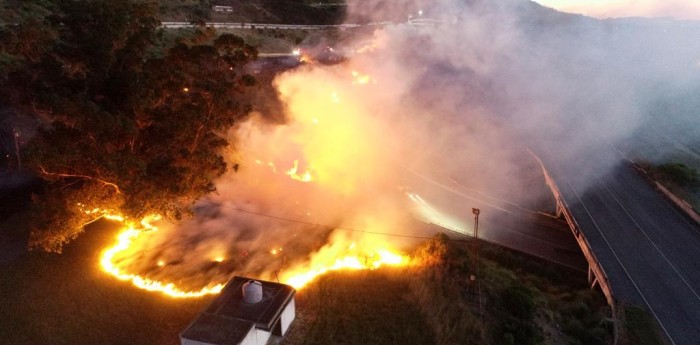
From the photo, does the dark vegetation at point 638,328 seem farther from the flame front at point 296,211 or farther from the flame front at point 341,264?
the flame front at point 296,211

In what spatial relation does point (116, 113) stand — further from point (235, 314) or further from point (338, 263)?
point (338, 263)

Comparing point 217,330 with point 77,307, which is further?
point 77,307

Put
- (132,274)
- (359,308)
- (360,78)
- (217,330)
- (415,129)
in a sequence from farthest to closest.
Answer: (360,78) → (415,129) → (132,274) → (359,308) → (217,330)

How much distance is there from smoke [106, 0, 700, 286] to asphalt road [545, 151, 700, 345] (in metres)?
2.86

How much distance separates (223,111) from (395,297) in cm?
1610

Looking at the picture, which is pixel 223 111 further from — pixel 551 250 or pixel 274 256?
pixel 551 250

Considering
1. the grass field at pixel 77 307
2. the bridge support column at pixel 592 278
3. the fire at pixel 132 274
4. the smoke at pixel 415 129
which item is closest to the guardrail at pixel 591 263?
the bridge support column at pixel 592 278

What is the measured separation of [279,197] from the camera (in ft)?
110

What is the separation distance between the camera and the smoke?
28641mm

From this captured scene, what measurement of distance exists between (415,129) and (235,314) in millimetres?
32080

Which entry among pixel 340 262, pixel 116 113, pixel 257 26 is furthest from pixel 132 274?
pixel 257 26

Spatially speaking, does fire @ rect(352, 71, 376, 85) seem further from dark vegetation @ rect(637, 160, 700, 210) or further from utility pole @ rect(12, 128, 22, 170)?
utility pole @ rect(12, 128, 22, 170)

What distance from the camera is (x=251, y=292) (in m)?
21.1

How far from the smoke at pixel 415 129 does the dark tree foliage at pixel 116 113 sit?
4.01 m
